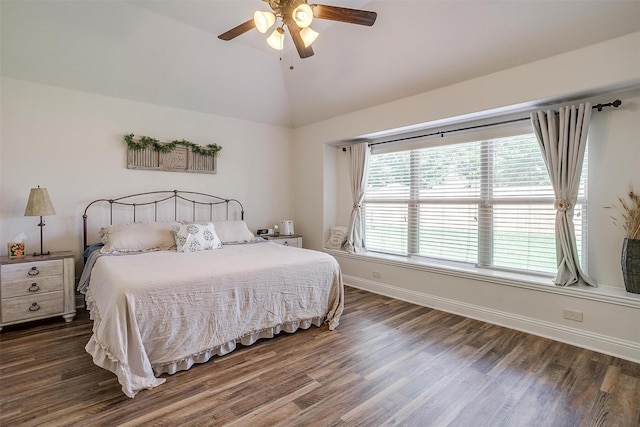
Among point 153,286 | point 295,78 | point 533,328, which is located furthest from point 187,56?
point 533,328

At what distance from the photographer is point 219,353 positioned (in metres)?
2.53

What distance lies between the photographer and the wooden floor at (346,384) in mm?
1815

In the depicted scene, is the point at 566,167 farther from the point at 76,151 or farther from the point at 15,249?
the point at 15,249

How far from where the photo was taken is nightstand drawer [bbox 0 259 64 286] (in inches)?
114

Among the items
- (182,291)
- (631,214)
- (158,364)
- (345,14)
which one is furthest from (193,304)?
(631,214)

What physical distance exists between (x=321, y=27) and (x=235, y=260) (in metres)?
2.83

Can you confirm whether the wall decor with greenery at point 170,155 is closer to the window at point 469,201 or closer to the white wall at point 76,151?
the white wall at point 76,151

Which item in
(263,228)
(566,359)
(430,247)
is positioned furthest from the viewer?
(263,228)

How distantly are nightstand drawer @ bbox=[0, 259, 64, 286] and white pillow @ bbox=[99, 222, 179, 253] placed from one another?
0.41m

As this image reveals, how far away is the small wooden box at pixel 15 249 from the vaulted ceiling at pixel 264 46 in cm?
177

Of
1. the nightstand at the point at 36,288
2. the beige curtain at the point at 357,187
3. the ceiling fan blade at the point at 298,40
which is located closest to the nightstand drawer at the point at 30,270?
the nightstand at the point at 36,288

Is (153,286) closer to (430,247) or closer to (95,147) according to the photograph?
(95,147)

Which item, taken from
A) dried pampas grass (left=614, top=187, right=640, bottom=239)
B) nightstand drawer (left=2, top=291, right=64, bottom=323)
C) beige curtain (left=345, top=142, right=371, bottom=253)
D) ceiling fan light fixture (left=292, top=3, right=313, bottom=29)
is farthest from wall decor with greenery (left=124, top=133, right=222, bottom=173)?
dried pampas grass (left=614, top=187, right=640, bottom=239)

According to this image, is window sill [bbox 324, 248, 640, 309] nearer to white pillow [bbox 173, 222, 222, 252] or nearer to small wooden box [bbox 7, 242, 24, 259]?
white pillow [bbox 173, 222, 222, 252]
